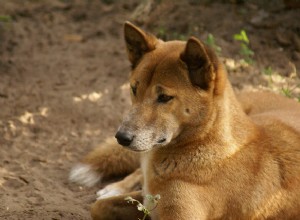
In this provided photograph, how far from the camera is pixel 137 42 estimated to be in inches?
184

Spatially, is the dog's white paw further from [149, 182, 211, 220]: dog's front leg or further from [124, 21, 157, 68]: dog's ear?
[124, 21, 157, 68]: dog's ear

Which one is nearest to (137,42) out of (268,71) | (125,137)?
(125,137)

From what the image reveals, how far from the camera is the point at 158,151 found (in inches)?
180

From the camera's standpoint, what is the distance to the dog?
430 centimetres

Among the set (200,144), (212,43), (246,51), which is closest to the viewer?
(200,144)

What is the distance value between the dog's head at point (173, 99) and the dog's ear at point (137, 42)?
24cm

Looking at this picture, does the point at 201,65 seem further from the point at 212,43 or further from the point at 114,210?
the point at 212,43

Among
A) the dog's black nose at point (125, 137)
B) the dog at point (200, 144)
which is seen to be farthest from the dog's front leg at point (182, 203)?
the dog's black nose at point (125, 137)

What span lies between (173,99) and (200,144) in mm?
381

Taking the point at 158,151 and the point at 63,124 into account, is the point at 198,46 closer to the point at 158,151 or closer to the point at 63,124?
the point at 158,151

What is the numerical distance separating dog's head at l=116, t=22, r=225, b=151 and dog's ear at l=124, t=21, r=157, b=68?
0.24 m

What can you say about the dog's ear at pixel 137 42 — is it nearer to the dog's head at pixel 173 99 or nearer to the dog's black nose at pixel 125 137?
the dog's head at pixel 173 99

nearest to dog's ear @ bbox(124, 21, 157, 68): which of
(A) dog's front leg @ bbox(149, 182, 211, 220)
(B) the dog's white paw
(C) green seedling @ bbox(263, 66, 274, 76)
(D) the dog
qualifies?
(D) the dog

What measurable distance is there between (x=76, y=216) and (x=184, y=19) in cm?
385
